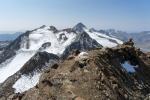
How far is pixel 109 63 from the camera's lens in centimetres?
Result: 5003

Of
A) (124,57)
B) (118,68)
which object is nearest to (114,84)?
(118,68)

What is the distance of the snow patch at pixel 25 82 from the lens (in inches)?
6762

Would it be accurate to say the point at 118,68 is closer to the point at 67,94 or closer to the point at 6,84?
the point at 67,94

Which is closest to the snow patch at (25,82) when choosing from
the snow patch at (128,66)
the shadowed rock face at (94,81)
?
the snow patch at (128,66)

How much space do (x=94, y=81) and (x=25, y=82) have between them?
479 feet

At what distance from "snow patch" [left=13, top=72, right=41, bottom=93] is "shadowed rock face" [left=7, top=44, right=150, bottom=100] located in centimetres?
12031

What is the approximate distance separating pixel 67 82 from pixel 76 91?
2.69 metres

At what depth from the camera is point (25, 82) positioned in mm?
184625

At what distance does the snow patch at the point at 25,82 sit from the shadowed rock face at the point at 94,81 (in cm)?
12031

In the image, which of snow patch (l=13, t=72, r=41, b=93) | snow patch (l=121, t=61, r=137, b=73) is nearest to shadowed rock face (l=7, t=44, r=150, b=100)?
snow patch (l=121, t=61, r=137, b=73)

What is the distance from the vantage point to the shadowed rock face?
40031mm

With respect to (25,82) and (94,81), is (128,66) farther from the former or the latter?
(25,82)

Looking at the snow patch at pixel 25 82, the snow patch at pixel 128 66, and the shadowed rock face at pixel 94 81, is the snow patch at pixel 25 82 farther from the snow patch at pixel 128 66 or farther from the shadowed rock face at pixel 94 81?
the shadowed rock face at pixel 94 81

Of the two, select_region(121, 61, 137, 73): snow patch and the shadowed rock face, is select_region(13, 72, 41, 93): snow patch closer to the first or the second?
select_region(121, 61, 137, 73): snow patch
